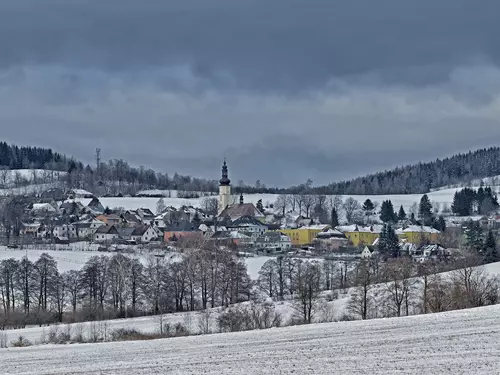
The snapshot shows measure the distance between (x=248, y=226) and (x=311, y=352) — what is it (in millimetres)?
92076

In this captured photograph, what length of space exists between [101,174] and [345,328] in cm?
Answer: 17658

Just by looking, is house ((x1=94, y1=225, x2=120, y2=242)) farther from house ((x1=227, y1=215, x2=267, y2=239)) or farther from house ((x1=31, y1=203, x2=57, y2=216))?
house ((x1=31, y1=203, x2=57, y2=216))

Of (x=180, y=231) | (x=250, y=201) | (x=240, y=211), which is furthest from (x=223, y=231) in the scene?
(x=250, y=201)

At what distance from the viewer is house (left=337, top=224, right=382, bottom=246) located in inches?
4193

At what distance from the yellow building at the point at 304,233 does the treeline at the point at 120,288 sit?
51.1m

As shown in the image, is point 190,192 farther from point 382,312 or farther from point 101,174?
point 382,312

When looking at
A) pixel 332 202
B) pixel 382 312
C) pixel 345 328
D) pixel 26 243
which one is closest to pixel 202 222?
pixel 26 243

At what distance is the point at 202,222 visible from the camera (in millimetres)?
117562

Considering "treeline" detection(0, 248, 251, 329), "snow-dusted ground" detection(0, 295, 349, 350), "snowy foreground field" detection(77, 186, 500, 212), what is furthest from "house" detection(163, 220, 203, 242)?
"snow-dusted ground" detection(0, 295, 349, 350)

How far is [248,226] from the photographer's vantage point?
11038 cm

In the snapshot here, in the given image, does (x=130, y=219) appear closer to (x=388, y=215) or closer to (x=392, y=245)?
(x=388, y=215)

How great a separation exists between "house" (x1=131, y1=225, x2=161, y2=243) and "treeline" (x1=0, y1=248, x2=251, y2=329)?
140 ft

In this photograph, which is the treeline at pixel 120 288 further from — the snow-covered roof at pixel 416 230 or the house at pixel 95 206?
the house at pixel 95 206

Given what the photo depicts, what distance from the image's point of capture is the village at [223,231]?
287 ft
